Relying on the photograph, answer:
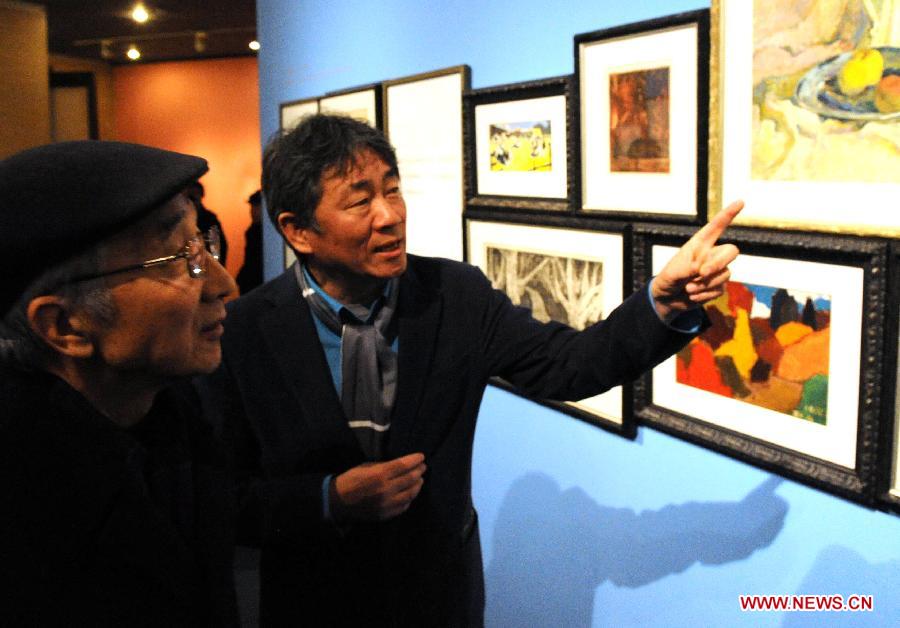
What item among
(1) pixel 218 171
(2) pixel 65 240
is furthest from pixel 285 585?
(1) pixel 218 171

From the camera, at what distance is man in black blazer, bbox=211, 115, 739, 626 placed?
176cm

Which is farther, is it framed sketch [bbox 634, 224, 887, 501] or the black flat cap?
framed sketch [bbox 634, 224, 887, 501]

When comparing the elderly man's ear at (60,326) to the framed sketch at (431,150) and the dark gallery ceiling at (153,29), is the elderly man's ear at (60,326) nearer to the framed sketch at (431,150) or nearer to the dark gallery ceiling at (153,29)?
the framed sketch at (431,150)

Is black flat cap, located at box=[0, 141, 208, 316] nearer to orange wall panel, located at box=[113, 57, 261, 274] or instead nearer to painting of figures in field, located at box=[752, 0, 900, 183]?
painting of figures in field, located at box=[752, 0, 900, 183]

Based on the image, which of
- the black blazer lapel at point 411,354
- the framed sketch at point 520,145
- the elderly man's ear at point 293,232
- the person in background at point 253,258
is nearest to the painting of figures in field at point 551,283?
the framed sketch at point 520,145

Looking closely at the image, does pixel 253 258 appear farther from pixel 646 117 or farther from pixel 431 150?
pixel 646 117

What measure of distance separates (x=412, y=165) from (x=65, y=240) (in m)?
2.12

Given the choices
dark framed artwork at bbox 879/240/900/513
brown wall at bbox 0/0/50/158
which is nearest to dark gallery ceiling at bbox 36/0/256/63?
brown wall at bbox 0/0/50/158

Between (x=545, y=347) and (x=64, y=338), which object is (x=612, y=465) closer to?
(x=545, y=347)

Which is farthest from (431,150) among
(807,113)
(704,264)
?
(704,264)

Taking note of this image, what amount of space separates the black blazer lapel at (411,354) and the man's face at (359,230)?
91 mm

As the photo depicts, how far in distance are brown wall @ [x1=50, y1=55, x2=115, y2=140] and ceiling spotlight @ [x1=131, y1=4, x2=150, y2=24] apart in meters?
2.91

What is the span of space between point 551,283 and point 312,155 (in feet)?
2.91

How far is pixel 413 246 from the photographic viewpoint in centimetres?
316
